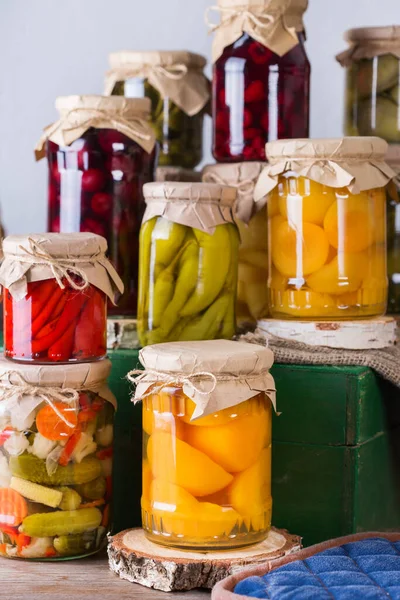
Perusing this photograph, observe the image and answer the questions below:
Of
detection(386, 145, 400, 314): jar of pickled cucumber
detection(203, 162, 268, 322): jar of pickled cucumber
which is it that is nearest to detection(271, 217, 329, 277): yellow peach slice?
detection(203, 162, 268, 322): jar of pickled cucumber

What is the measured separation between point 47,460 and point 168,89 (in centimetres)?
68

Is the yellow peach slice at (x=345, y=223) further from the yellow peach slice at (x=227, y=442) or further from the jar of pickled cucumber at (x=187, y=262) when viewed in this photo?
the yellow peach slice at (x=227, y=442)

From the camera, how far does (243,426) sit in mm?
1216

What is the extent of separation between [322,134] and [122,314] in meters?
0.66

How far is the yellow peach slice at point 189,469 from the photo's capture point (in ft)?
3.93

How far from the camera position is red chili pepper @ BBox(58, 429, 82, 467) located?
127 centimetres

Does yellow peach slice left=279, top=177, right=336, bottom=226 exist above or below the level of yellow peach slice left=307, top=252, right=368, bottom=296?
above

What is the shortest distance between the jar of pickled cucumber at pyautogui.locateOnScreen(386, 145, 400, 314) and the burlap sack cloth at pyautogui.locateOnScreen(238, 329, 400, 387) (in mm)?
234

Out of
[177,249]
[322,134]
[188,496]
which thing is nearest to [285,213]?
[177,249]

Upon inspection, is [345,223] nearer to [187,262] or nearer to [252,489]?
[187,262]

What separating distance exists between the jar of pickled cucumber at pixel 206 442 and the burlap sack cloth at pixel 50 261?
118 millimetres

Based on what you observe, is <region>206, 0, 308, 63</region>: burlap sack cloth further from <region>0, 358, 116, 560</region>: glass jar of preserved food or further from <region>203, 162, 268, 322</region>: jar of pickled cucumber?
<region>0, 358, 116, 560</region>: glass jar of preserved food

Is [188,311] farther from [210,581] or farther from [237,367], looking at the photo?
[210,581]

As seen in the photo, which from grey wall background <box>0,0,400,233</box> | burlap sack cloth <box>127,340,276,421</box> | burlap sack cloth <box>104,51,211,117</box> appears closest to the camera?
burlap sack cloth <box>127,340,276,421</box>
